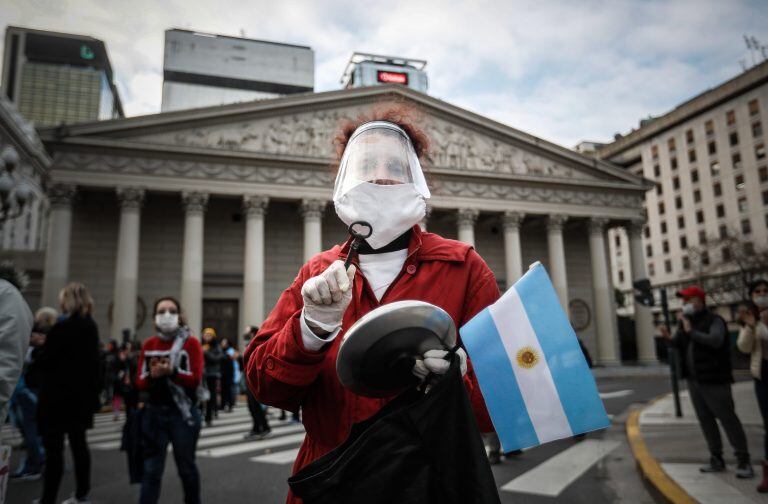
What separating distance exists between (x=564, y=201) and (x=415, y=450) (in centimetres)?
3217

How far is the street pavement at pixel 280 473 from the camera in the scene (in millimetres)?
5578

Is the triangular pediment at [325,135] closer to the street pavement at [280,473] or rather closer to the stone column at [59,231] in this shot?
the stone column at [59,231]

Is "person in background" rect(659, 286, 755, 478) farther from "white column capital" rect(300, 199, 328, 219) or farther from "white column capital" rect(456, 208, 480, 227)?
"white column capital" rect(456, 208, 480, 227)

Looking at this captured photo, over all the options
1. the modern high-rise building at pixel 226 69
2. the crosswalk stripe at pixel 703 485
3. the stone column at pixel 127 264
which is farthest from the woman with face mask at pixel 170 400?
the modern high-rise building at pixel 226 69

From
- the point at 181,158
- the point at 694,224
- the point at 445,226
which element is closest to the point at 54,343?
the point at 181,158

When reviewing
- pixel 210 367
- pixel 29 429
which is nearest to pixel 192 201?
pixel 210 367

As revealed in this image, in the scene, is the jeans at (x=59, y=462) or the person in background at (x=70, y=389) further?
the person in background at (x=70, y=389)

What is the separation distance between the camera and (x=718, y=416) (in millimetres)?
5691

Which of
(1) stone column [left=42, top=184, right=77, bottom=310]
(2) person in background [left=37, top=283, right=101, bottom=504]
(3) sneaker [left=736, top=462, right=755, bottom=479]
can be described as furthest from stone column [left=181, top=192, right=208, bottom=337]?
(3) sneaker [left=736, top=462, right=755, bottom=479]

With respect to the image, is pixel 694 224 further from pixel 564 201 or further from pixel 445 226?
pixel 445 226

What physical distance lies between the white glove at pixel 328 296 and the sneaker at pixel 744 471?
5.90 meters

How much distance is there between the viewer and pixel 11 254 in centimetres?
3056

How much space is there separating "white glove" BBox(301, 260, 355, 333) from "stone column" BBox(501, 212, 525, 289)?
28.9 meters

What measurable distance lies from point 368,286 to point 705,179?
67.9 metres
